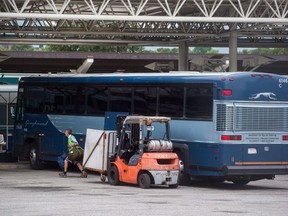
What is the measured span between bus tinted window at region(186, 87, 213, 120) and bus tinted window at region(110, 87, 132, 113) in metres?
2.84

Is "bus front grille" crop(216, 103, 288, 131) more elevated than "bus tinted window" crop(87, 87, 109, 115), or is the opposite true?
"bus tinted window" crop(87, 87, 109, 115)

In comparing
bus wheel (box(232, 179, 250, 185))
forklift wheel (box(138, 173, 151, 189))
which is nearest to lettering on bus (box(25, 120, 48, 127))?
bus wheel (box(232, 179, 250, 185))

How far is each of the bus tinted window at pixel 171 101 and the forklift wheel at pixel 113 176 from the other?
7.73 feet

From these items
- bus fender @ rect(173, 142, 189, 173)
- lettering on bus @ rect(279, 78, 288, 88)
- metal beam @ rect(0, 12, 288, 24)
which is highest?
metal beam @ rect(0, 12, 288, 24)

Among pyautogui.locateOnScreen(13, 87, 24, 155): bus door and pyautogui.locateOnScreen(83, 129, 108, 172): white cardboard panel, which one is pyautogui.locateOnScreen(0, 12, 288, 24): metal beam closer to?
pyautogui.locateOnScreen(13, 87, 24, 155): bus door

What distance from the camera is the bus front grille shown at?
25.4 m

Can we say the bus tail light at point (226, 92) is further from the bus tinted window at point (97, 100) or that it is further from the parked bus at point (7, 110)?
the parked bus at point (7, 110)

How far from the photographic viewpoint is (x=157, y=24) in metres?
46.8

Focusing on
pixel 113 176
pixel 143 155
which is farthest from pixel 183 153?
pixel 113 176

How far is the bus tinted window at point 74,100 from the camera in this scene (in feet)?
102

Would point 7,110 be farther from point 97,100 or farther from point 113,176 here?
point 113,176

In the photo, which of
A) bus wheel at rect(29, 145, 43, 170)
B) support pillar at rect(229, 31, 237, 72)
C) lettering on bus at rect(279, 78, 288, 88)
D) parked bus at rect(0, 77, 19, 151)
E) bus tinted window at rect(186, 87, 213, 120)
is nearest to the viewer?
bus tinted window at rect(186, 87, 213, 120)

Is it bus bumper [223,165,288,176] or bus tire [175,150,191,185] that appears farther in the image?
bus tire [175,150,191,185]

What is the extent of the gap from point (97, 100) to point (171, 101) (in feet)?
13.0
